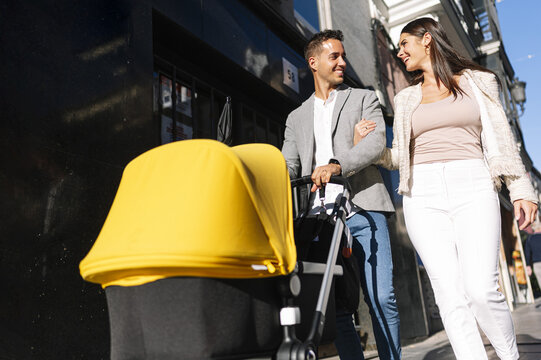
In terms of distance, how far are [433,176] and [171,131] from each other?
2633 millimetres

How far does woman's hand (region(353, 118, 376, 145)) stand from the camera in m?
2.53

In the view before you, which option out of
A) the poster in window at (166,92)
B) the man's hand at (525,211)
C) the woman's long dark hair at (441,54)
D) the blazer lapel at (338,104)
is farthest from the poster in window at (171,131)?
the man's hand at (525,211)

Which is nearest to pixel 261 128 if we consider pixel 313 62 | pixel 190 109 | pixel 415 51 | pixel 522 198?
pixel 190 109

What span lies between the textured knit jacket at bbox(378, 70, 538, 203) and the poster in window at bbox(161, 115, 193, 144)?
2301 millimetres

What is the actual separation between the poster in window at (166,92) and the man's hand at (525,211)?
314cm

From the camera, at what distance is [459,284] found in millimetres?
2445

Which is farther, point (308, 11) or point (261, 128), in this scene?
point (308, 11)

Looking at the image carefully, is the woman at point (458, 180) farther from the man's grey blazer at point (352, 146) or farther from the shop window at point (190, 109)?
the shop window at point (190, 109)

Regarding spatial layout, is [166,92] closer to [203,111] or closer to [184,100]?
[184,100]

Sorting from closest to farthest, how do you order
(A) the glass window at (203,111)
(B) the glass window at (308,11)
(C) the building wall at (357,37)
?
(A) the glass window at (203,111) < (B) the glass window at (308,11) < (C) the building wall at (357,37)

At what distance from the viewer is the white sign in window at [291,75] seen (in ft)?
19.5

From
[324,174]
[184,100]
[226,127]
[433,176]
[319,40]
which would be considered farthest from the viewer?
[184,100]

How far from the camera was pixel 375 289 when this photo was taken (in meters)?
2.51

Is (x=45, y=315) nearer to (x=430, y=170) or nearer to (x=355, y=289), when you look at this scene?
(x=355, y=289)
